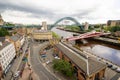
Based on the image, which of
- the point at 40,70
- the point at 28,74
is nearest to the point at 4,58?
the point at 28,74

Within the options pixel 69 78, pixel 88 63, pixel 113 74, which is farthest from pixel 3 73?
pixel 113 74

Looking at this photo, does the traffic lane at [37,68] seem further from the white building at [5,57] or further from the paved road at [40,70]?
the white building at [5,57]

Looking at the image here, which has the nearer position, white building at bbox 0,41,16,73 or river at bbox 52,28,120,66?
white building at bbox 0,41,16,73

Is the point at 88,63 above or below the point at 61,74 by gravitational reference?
above

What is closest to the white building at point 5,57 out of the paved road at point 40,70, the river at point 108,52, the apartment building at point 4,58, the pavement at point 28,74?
the apartment building at point 4,58

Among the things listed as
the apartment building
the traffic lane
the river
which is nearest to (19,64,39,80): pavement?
the traffic lane

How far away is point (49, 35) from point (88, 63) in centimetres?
5320

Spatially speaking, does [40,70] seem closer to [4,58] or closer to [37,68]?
[37,68]

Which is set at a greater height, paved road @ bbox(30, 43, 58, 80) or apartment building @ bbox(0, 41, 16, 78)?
apartment building @ bbox(0, 41, 16, 78)

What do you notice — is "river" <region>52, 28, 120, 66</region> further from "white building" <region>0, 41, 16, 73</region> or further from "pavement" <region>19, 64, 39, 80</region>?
"white building" <region>0, 41, 16, 73</region>

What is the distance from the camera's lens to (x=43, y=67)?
3219cm

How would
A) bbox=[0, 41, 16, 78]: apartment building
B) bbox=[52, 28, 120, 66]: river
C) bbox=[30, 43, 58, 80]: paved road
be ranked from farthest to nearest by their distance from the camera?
bbox=[52, 28, 120, 66]: river < bbox=[0, 41, 16, 78]: apartment building < bbox=[30, 43, 58, 80]: paved road

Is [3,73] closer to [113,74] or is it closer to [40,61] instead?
[40,61]

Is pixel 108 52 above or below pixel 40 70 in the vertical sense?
above
